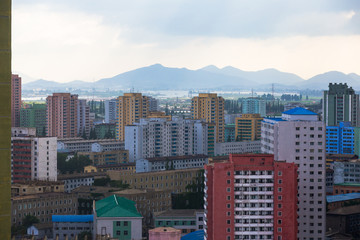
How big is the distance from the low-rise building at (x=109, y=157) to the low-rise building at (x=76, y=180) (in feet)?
27.6

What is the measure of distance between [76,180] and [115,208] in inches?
436

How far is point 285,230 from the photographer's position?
18812 millimetres

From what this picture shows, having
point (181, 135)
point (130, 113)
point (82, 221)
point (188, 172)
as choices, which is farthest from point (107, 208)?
point (130, 113)

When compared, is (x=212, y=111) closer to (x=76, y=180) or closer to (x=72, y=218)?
(x=76, y=180)

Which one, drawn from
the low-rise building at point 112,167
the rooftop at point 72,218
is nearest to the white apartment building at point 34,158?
the rooftop at point 72,218

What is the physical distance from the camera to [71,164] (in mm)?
39562

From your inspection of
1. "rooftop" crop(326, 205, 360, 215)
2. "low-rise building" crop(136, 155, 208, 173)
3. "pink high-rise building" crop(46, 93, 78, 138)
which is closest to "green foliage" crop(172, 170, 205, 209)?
"rooftop" crop(326, 205, 360, 215)

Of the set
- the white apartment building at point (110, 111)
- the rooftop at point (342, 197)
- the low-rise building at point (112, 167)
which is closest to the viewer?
the rooftop at point (342, 197)

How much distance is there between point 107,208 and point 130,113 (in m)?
30.6

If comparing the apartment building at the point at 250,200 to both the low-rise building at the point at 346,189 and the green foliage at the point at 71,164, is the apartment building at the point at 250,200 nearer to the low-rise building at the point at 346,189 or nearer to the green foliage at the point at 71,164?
the low-rise building at the point at 346,189

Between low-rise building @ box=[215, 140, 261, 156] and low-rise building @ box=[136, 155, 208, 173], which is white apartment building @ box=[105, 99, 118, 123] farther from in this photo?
low-rise building @ box=[136, 155, 208, 173]

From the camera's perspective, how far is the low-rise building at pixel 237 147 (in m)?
48.1

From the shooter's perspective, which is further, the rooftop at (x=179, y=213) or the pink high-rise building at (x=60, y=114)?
the pink high-rise building at (x=60, y=114)

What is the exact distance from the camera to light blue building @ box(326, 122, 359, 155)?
4472 cm
